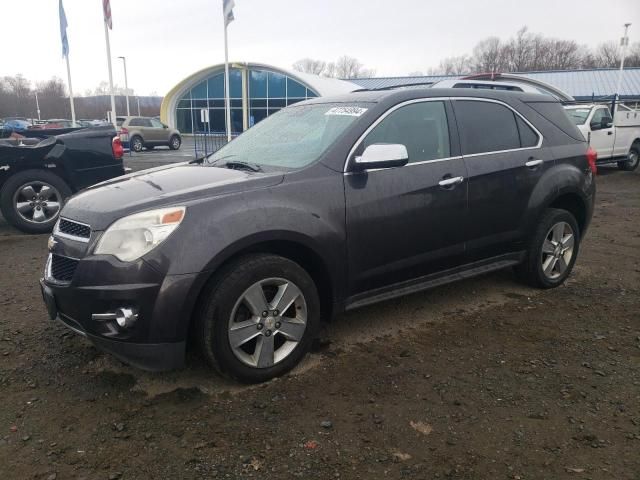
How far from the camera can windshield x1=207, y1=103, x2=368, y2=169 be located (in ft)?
11.5

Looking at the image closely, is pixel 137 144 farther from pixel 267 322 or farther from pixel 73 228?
pixel 267 322

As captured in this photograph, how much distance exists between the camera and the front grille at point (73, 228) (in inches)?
116

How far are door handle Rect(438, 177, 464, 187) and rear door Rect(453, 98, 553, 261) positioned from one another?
0.37 feet

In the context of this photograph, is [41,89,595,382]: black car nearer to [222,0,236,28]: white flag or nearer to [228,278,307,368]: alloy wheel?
[228,278,307,368]: alloy wheel

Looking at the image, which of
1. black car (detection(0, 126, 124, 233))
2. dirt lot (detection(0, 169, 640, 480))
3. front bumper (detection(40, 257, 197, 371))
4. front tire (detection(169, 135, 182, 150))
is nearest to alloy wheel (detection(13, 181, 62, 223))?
black car (detection(0, 126, 124, 233))

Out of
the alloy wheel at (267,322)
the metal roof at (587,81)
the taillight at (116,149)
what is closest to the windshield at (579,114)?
the taillight at (116,149)

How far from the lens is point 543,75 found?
1657 inches

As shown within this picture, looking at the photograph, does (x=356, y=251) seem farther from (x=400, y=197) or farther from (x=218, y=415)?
(x=218, y=415)

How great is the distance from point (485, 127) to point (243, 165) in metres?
2.01

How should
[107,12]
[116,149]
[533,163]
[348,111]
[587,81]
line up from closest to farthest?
1. [348,111]
2. [533,163]
3. [116,149]
4. [107,12]
5. [587,81]

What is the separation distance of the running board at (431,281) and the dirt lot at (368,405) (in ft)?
1.17

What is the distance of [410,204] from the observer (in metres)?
3.58

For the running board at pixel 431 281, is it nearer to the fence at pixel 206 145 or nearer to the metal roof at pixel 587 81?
the fence at pixel 206 145

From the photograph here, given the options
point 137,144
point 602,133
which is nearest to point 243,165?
point 602,133
